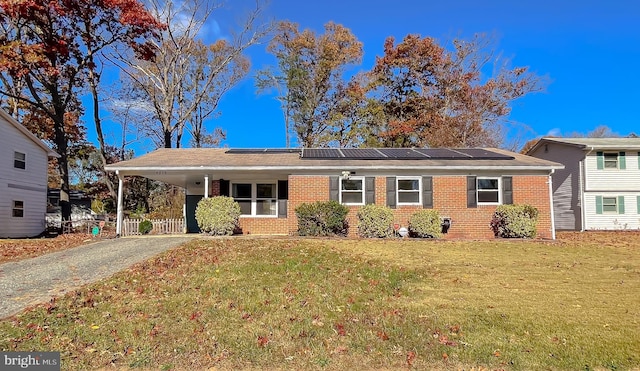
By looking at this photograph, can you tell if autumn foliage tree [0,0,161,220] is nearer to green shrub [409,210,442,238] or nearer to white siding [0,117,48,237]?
white siding [0,117,48,237]

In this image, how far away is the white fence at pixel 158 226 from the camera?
52.2 ft

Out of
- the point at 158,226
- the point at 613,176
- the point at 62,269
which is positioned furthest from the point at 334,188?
the point at 613,176

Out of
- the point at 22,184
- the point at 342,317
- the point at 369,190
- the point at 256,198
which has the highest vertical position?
the point at 22,184

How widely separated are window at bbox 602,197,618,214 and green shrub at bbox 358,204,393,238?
14066 millimetres

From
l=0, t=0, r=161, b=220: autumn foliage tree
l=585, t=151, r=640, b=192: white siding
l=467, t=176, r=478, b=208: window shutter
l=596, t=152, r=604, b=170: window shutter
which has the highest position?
l=0, t=0, r=161, b=220: autumn foliage tree

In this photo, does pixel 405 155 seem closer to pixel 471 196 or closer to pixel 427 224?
pixel 471 196

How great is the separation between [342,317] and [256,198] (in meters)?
12.1

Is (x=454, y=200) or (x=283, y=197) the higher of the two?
(x=283, y=197)

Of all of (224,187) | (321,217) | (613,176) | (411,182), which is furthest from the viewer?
(613,176)

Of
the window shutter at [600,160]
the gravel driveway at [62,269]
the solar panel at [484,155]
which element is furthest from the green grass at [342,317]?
the window shutter at [600,160]

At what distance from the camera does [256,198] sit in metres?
17.1

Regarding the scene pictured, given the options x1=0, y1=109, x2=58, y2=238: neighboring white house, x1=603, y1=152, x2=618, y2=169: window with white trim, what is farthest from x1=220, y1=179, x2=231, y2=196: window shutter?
x1=603, y1=152, x2=618, y2=169: window with white trim

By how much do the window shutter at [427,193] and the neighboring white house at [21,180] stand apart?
708 inches

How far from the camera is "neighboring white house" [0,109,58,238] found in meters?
18.2
